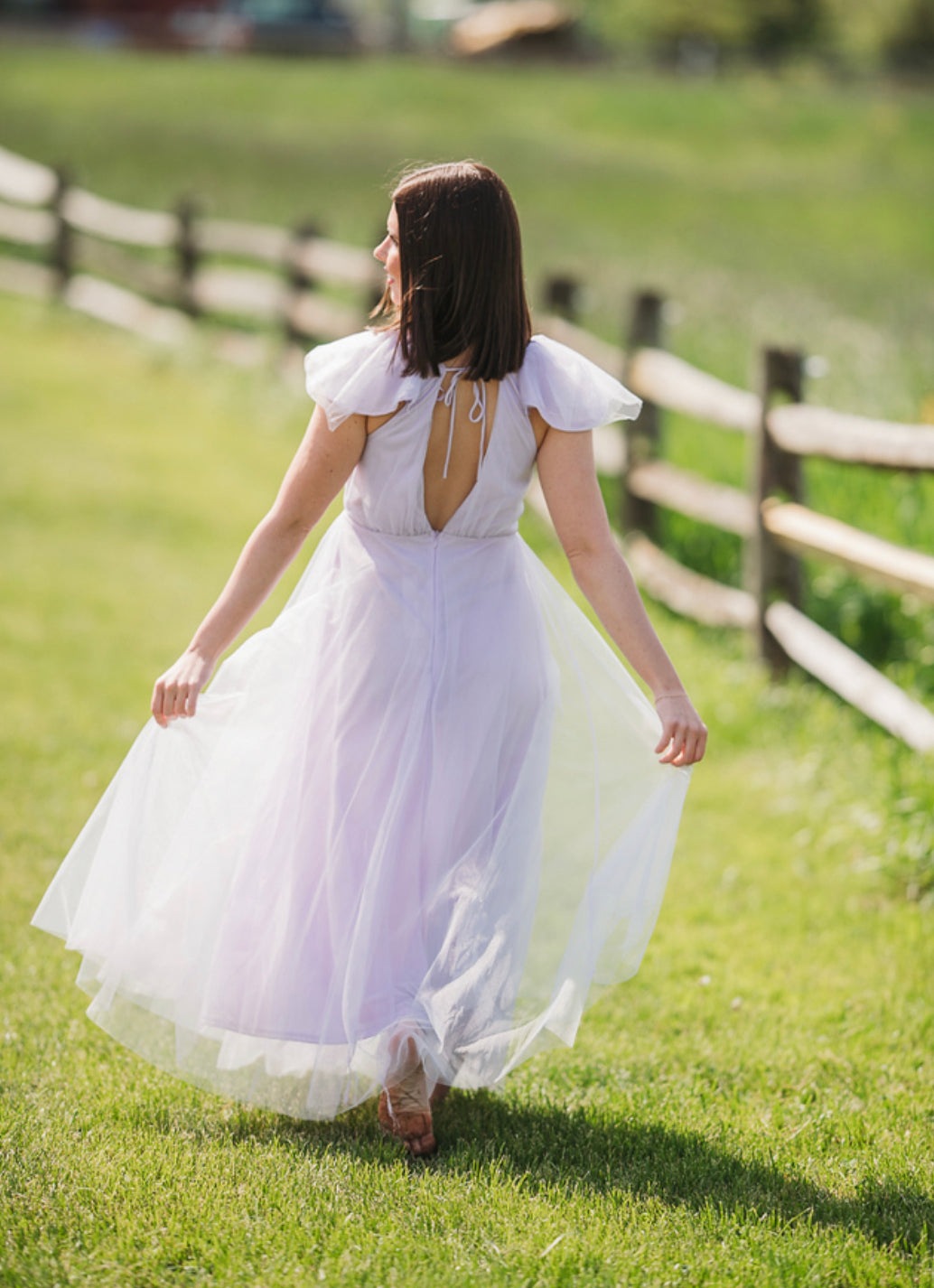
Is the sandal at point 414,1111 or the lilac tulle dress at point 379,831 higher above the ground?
the lilac tulle dress at point 379,831

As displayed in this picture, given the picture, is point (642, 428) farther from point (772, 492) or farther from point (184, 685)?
point (184, 685)

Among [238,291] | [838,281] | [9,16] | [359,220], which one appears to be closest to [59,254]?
[238,291]

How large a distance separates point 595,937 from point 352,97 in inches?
1459

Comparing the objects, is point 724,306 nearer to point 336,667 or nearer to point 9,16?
point 336,667

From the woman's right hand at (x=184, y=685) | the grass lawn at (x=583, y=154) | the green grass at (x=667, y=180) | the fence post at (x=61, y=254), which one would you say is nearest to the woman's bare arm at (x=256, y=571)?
the woman's right hand at (x=184, y=685)

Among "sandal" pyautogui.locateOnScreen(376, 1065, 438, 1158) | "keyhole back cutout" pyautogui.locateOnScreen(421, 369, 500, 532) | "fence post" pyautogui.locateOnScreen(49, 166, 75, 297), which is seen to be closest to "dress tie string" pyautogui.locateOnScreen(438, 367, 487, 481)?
"keyhole back cutout" pyautogui.locateOnScreen(421, 369, 500, 532)

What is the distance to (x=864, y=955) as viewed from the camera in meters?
3.99

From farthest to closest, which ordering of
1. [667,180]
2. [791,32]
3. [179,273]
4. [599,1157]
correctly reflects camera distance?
[791,32]
[667,180]
[179,273]
[599,1157]

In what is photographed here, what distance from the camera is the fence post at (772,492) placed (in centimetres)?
604

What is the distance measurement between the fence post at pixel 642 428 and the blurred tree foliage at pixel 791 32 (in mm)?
42250

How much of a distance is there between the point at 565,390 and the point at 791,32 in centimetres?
5285

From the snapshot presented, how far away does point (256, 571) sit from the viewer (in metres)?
2.84

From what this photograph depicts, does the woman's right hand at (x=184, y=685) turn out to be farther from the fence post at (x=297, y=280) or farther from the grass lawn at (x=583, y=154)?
the fence post at (x=297, y=280)

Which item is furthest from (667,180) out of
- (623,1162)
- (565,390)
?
(623,1162)
